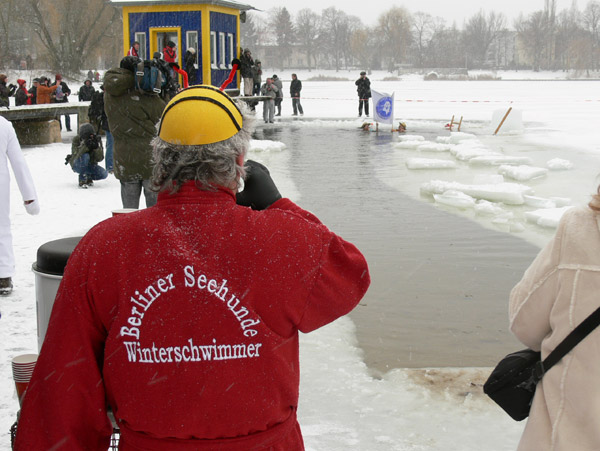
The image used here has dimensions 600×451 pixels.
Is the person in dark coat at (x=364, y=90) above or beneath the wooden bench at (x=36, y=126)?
above

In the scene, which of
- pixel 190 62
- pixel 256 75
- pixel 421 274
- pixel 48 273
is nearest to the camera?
pixel 48 273

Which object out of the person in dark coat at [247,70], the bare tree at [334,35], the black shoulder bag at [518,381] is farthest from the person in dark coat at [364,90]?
the bare tree at [334,35]

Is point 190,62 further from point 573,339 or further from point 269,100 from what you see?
point 573,339

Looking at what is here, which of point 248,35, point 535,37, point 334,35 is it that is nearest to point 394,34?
point 334,35

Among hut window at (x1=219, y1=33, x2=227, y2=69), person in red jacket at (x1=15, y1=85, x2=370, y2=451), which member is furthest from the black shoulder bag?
hut window at (x1=219, y1=33, x2=227, y2=69)

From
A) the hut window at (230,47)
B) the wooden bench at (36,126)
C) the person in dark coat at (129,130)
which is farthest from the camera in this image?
the hut window at (230,47)

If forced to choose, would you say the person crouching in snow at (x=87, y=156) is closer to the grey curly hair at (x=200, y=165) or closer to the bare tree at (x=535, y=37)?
the grey curly hair at (x=200, y=165)

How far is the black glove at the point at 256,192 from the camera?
1.95 meters

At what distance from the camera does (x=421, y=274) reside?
256 inches

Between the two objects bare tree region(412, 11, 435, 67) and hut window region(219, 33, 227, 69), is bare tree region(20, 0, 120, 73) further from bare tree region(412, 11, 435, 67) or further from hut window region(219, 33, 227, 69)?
bare tree region(412, 11, 435, 67)

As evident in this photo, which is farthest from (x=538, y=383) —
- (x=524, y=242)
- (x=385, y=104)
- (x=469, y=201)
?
(x=385, y=104)

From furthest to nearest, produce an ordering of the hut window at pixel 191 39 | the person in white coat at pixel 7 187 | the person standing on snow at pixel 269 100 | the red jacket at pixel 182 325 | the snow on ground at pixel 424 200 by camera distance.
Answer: the person standing on snow at pixel 269 100
the hut window at pixel 191 39
the person in white coat at pixel 7 187
the snow on ground at pixel 424 200
the red jacket at pixel 182 325

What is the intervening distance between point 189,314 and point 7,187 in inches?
167

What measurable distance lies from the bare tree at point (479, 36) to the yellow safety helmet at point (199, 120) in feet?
403
